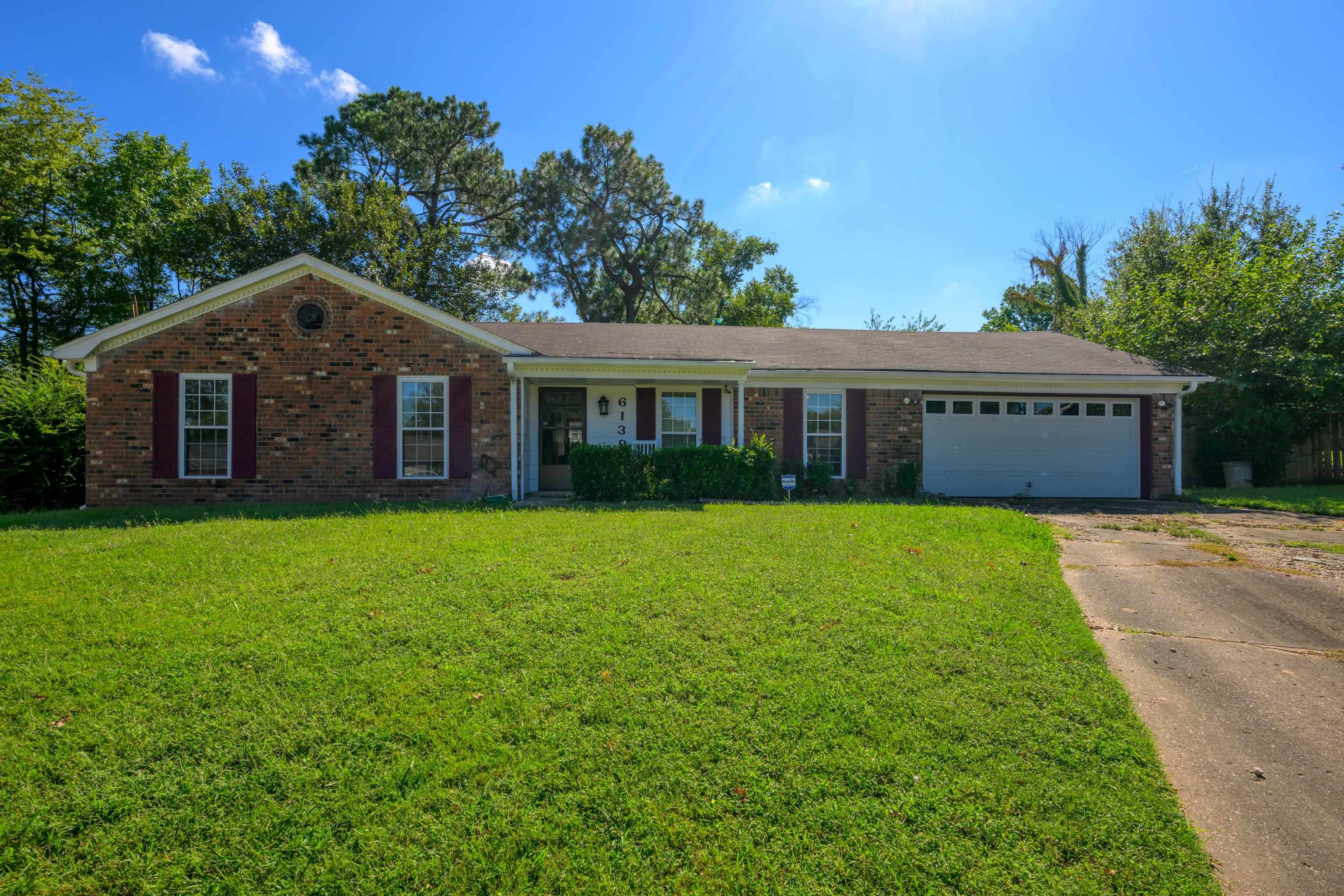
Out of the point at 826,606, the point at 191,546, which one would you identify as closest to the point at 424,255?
the point at 191,546

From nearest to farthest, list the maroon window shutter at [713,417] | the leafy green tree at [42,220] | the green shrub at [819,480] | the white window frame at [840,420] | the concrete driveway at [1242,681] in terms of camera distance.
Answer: the concrete driveway at [1242,681] → the green shrub at [819,480] → the maroon window shutter at [713,417] → the white window frame at [840,420] → the leafy green tree at [42,220]

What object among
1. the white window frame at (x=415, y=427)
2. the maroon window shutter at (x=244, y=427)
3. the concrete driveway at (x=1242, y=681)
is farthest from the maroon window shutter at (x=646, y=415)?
the concrete driveway at (x=1242, y=681)

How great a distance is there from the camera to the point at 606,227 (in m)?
28.6

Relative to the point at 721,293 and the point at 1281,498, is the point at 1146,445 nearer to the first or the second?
the point at 1281,498

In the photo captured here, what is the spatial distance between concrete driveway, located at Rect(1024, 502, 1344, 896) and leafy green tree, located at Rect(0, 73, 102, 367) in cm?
2582

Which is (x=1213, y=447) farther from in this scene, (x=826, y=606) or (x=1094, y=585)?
(x=826, y=606)

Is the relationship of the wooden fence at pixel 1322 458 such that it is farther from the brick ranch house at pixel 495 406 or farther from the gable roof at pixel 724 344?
the brick ranch house at pixel 495 406

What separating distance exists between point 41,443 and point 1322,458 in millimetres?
27293

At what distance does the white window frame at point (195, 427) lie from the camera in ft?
34.3

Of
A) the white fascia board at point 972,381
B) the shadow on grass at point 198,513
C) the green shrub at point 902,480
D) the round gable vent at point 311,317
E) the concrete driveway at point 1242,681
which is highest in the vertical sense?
the round gable vent at point 311,317

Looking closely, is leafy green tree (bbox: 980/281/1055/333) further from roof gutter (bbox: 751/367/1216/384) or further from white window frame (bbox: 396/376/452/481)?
white window frame (bbox: 396/376/452/481)

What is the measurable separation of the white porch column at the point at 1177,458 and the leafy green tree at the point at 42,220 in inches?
1154

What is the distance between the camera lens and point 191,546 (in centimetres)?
645

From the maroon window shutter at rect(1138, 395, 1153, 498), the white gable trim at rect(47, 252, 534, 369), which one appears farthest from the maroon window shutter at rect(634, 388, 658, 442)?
the maroon window shutter at rect(1138, 395, 1153, 498)
